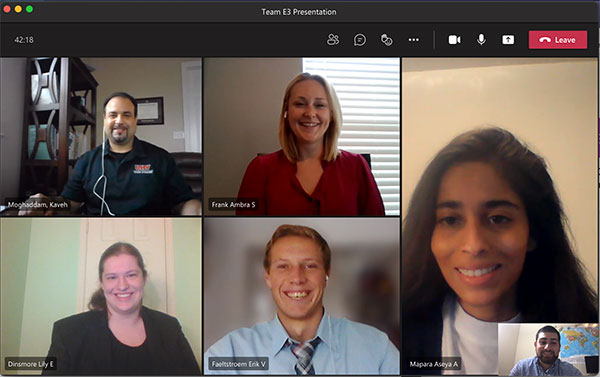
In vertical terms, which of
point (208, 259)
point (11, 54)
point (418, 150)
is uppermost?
point (11, 54)

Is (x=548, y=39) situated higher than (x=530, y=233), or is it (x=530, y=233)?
(x=548, y=39)

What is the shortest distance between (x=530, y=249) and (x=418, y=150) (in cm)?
35

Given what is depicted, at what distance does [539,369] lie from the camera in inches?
40.1

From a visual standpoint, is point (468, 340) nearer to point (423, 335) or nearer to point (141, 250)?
point (423, 335)

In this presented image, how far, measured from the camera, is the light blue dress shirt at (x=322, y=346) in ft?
3.29

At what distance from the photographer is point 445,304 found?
3.30ft

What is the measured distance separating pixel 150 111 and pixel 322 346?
2.26 feet

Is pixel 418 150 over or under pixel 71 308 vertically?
over

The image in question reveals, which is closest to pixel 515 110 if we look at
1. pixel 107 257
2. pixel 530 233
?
pixel 530 233

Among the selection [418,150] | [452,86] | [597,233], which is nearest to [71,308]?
[418,150]

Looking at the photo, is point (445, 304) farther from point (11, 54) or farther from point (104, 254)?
point (11, 54)

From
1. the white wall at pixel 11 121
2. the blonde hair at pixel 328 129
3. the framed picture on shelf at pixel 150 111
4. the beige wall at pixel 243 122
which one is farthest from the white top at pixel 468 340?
the white wall at pixel 11 121

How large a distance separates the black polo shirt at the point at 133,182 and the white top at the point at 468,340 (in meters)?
0.68

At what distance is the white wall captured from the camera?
3.34 feet
